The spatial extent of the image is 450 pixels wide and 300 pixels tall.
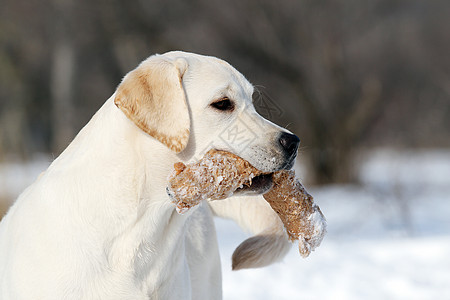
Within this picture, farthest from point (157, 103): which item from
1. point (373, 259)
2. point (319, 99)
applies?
point (319, 99)

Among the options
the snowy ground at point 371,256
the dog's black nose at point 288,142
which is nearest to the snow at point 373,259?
the snowy ground at point 371,256

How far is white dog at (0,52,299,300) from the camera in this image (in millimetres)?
2543

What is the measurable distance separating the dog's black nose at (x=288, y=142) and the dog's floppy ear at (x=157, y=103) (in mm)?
450

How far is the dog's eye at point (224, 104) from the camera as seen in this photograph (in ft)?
9.00

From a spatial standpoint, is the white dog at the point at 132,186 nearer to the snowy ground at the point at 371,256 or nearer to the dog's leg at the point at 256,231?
the dog's leg at the point at 256,231

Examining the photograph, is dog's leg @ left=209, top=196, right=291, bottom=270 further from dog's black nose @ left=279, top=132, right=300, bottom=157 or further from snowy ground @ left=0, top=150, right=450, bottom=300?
snowy ground @ left=0, top=150, right=450, bottom=300

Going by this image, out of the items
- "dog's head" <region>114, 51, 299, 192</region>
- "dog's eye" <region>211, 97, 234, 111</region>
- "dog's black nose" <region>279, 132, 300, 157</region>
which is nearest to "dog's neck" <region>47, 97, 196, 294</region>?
"dog's head" <region>114, 51, 299, 192</region>

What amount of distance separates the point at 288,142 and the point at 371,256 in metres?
3.67

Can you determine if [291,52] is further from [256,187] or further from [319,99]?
[256,187]

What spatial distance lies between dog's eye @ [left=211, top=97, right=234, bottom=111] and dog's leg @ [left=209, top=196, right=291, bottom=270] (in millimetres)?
917

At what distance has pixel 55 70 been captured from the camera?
81.5 ft

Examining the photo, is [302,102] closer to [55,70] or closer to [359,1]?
[359,1]

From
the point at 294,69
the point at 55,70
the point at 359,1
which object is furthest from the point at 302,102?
the point at 55,70

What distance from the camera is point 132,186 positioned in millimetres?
2639
